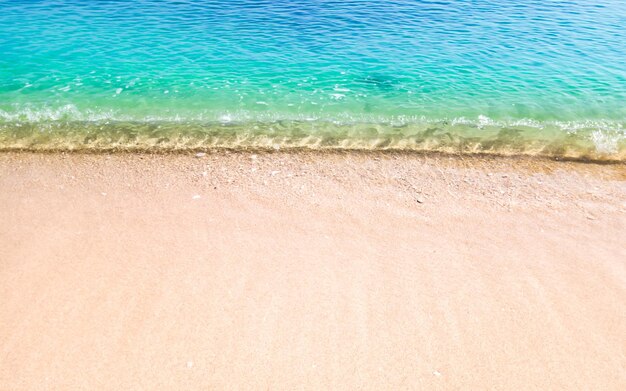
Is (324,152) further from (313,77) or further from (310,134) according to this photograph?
(313,77)

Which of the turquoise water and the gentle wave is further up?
the turquoise water

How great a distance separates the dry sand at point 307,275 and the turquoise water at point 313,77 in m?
1.86

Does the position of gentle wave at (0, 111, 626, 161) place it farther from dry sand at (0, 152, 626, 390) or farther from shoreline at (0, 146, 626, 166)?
dry sand at (0, 152, 626, 390)

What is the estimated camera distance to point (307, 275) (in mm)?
6832

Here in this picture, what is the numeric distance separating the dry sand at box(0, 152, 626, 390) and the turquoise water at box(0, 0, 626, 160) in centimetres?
186

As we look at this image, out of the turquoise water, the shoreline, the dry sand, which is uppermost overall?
the turquoise water

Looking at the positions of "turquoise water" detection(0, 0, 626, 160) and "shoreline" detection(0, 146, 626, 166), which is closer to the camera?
"shoreline" detection(0, 146, 626, 166)

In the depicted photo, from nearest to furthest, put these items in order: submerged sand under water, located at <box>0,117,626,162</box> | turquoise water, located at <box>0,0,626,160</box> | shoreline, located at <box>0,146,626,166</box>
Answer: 1. shoreline, located at <box>0,146,626,166</box>
2. submerged sand under water, located at <box>0,117,626,162</box>
3. turquoise water, located at <box>0,0,626,160</box>

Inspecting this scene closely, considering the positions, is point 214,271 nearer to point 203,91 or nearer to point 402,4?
point 203,91

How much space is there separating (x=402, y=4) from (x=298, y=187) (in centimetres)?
1648

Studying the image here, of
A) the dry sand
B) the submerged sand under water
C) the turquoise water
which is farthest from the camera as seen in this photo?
the turquoise water

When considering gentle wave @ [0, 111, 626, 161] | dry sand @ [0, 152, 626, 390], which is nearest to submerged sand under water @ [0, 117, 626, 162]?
gentle wave @ [0, 111, 626, 161]

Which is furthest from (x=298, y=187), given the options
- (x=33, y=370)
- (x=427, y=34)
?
(x=427, y=34)

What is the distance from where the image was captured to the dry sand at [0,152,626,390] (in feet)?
18.2
